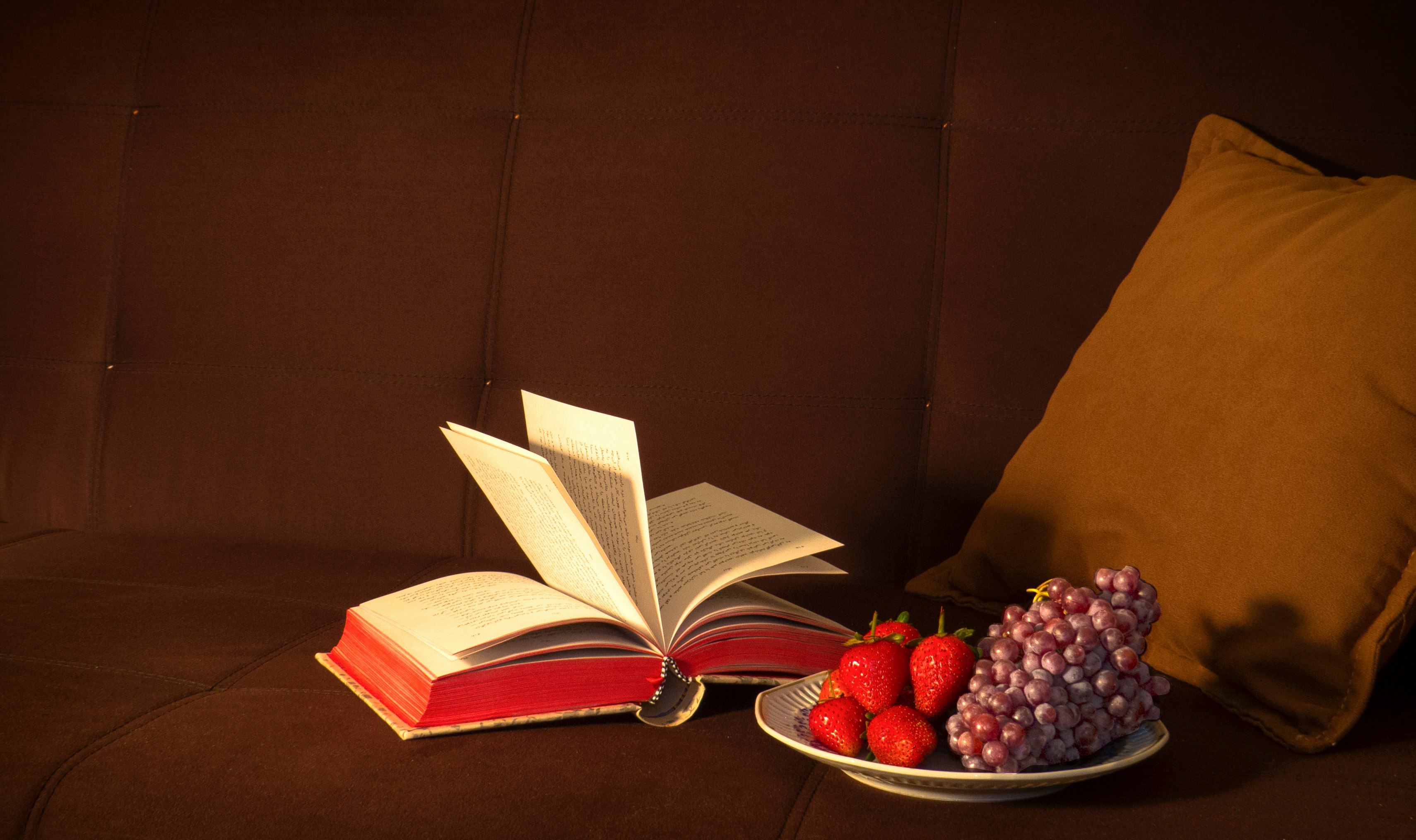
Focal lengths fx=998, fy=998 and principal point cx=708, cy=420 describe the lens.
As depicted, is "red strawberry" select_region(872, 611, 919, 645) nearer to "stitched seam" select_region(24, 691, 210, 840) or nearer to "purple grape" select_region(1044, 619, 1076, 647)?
"purple grape" select_region(1044, 619, 1076, 647)

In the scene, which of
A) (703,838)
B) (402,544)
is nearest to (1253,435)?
(703,838)

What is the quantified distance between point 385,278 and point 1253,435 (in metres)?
1.01

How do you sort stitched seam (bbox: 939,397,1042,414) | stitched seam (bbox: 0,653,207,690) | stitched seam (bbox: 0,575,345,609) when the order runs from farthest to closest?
stitched seam (bbox: 939,397,1042,414), stitched seam (bbox: 0,575,345,609), stitched seam (bbox: 0,653,207,690)

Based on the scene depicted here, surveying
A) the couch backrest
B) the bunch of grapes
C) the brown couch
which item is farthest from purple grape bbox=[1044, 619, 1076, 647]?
the couch backrest

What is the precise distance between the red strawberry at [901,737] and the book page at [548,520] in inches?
8.0

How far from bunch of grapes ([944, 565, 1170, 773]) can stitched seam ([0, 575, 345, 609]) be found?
69cm

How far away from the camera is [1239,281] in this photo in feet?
2.84

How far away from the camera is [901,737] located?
586 mm

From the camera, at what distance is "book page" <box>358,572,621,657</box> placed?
698mm

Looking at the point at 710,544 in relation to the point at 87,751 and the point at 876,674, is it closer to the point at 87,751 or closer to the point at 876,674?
the point at 876,674

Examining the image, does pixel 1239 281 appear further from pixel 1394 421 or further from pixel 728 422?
pixel 728 422

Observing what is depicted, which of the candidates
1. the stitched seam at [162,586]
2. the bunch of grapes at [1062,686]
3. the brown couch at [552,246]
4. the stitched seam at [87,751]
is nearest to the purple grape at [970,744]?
the bunch of grapes at [1062,686]

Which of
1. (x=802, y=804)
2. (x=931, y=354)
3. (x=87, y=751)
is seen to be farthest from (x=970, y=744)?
(x=931, y=354)

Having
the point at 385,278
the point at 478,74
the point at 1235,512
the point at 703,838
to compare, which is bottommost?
the point at 703,838
